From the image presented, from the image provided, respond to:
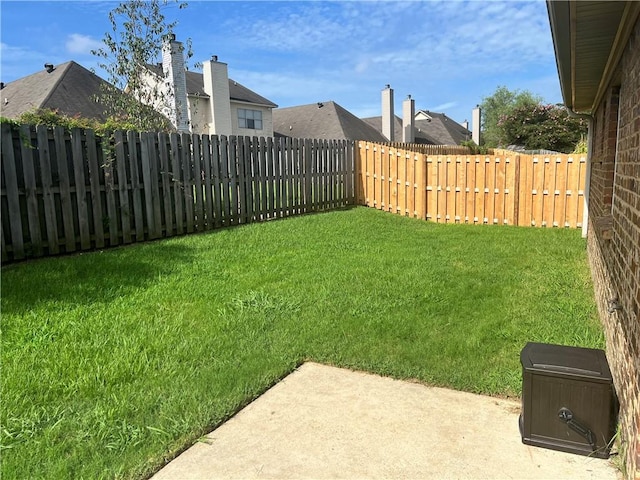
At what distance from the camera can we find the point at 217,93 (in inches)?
1005

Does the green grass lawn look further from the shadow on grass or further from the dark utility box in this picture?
the dark utility box

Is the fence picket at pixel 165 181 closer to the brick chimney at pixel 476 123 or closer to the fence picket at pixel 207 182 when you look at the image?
the fence picket at pixel 207 182

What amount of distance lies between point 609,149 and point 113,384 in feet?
16.1

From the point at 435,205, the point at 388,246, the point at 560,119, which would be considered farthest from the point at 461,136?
the point at 388,246

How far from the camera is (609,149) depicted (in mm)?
4578

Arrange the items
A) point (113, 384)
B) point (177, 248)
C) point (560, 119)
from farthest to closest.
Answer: point (560, 119)
point (177, 248)
point (113, 384)

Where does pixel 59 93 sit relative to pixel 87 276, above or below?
above

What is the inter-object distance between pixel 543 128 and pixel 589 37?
3167 cm

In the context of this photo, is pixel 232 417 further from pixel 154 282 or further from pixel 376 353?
pixel 154 282

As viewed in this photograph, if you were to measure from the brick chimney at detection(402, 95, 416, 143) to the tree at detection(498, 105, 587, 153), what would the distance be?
25.0ft

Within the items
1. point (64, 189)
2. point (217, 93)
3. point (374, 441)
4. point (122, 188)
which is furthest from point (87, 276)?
point (217, 93)

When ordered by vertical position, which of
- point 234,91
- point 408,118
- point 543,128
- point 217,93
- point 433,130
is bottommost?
point 543,128

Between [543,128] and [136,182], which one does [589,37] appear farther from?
[543,128]

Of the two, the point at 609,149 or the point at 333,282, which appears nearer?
the point at 609,149
